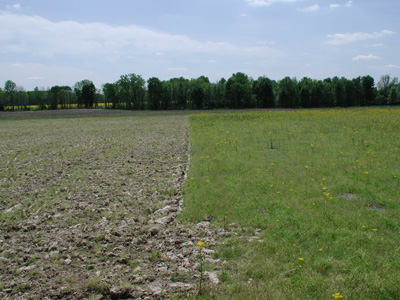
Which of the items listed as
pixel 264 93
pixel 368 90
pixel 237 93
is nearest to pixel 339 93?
pixel 368 90

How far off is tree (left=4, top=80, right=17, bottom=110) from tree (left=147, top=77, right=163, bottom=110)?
1945 inches

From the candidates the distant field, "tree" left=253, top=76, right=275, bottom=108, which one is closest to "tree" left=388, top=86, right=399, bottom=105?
"tree" left=253, top=76, right=275, bottom=108

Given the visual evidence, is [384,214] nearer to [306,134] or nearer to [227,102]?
[306,134]

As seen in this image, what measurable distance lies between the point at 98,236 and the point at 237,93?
93.9 m

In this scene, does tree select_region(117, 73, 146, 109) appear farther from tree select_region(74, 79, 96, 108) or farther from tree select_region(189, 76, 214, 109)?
tree select_region(189, 76, 214, 109)

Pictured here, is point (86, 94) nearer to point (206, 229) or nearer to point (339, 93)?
point (339, 93)

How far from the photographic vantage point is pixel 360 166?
37.6 feet

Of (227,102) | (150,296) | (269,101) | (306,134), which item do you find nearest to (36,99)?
(227,102)

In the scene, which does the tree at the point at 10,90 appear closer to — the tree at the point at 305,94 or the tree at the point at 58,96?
the tree at the point at 58,96

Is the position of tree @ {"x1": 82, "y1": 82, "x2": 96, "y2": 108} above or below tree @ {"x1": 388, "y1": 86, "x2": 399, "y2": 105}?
above

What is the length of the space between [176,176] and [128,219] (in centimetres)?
400

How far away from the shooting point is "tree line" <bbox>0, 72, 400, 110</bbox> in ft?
315

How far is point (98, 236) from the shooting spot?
20.5ft

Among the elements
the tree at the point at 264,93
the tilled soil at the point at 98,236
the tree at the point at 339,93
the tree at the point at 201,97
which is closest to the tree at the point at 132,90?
the tree at the point at 201,97
